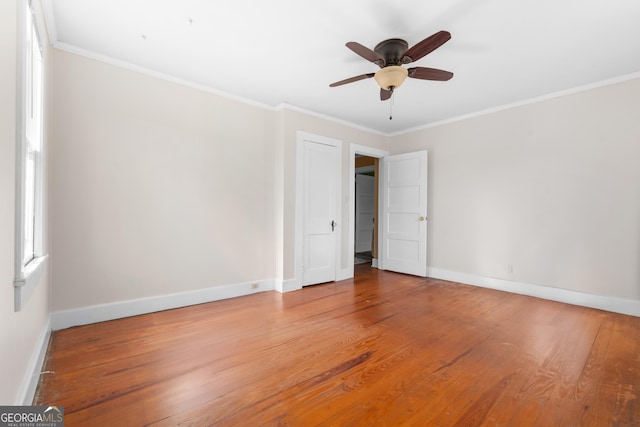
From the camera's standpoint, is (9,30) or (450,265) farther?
(450,265)

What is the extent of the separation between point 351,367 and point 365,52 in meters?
2.46

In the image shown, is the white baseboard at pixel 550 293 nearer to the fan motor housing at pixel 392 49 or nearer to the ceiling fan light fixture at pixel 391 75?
the ceiling fan light fixture at pixel 391 75

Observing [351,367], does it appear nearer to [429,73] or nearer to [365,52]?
[365,52]

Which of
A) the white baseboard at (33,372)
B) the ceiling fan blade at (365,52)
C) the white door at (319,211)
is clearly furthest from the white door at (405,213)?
the white baseboard at (33,372)

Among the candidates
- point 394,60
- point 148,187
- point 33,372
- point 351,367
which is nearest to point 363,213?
point 394,60

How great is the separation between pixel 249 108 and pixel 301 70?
1126 mm

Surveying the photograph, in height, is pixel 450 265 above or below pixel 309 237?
below

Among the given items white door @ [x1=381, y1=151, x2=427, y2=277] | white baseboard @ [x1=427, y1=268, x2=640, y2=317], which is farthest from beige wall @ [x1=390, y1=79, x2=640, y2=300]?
white door @ [x1=381, y1=151, x2=427, y2=277]

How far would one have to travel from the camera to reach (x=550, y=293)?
368 centimetres

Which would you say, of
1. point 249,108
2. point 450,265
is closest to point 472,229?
point 450,265

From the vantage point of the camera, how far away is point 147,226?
3092mm

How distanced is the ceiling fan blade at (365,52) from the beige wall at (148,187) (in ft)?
6.72

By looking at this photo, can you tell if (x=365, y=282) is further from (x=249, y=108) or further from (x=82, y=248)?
(x=82, y=248)

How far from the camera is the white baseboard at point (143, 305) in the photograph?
2.68 meters
